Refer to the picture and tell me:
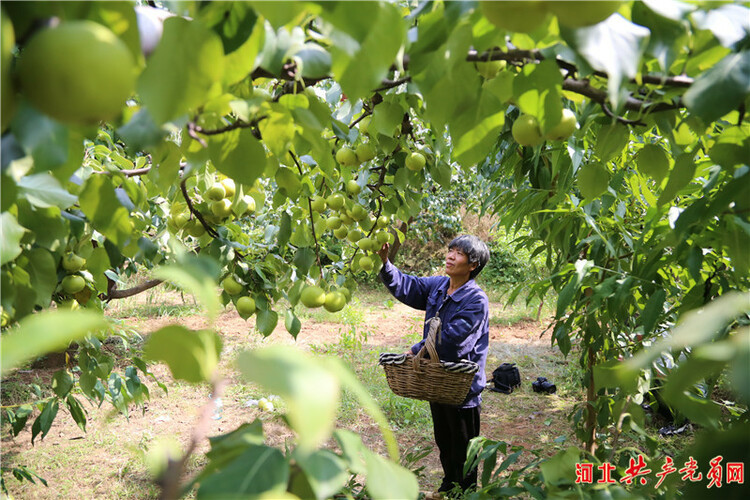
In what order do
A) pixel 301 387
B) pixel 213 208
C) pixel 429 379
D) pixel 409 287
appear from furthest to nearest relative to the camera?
pixel 409 287, pixel 429 379, pixel 213 208, pixel 301 387

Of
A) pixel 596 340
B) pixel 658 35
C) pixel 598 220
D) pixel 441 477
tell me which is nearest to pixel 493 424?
pixel 441 477

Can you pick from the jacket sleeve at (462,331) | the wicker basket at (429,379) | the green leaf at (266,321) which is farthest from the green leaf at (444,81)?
the jacket sleeve at (462,331)

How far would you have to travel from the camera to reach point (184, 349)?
31cm

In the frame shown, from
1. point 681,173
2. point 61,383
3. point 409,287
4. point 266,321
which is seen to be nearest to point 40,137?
point 681,173

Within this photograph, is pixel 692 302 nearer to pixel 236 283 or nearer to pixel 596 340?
pixel 596 340

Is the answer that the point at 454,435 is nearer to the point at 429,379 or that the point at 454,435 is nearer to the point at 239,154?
the point at 429,379

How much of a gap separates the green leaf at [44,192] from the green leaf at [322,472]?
0.43m

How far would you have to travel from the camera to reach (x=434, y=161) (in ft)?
4.57

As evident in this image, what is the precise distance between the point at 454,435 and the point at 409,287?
34.2 inches

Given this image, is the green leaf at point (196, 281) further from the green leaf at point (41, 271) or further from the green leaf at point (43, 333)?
the green leaf at point (41, 271)

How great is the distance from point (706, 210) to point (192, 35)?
2.08 ft

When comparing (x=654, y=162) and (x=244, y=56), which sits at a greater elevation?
(x=244, y=56)

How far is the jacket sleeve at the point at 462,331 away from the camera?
8.11 ft

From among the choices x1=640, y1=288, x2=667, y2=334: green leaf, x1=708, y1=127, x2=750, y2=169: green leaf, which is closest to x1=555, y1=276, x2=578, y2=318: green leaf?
x1=640, y1=288, x2=667, y2=334: green leaf
